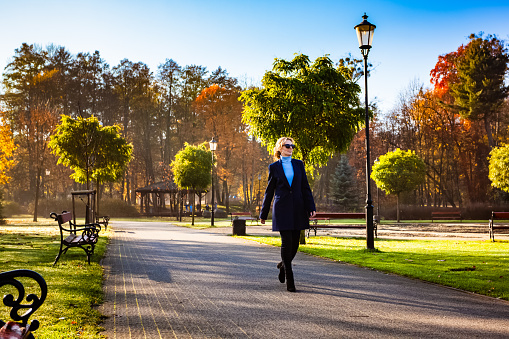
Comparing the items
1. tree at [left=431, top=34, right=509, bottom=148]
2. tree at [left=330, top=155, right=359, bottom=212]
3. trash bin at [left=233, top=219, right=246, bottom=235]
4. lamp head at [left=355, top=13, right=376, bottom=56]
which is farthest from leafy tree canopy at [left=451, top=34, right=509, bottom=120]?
lamp head at [left=355, top=13, right=376, bottom=56]

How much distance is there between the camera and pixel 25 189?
5516 centimetres

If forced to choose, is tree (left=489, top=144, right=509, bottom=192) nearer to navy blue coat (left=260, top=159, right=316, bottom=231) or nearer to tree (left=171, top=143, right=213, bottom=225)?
tree (left=171, top=143, right=213, bottom=225)

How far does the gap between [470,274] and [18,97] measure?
52.6 metres

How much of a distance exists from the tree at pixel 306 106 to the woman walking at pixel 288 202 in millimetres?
7711

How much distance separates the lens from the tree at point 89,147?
78.9ft

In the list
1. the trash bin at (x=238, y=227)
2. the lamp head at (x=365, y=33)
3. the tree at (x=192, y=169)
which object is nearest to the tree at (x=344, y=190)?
the tree at (x=192, y=169)

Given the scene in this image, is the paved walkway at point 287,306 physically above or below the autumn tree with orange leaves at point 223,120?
below

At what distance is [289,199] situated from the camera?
6.29 m

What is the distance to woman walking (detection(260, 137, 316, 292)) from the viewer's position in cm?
623

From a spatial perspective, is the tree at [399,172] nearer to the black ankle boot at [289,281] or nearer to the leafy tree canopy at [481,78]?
the leafy tree canopy at [481,78]

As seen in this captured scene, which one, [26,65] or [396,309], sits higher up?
[26,65]

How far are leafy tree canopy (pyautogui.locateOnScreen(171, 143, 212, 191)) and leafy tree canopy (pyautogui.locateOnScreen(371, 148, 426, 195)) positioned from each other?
43.9 ft

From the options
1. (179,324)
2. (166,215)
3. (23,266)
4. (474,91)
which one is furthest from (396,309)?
(166,215)

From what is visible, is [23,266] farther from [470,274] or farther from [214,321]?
[470,274]
